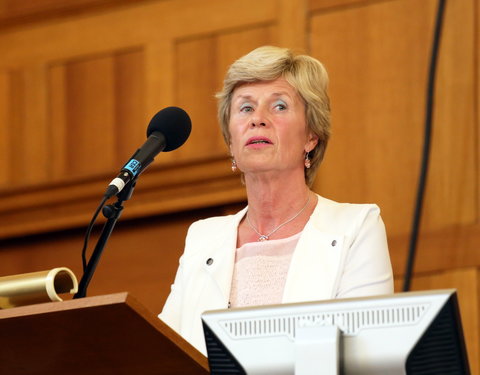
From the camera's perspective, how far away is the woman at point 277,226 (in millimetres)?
3062

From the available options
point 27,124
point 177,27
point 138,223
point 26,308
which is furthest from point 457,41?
point 26,308

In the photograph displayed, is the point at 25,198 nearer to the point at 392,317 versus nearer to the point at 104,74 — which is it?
the point at 104,74

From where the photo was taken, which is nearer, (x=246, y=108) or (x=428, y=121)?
(x=246, y=108)

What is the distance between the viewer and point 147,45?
18.0ft

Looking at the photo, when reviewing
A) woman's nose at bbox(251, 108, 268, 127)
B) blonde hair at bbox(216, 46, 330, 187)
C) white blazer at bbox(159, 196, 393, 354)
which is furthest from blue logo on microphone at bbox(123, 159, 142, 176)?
blonde hair at bbox(216, 46, 330, 187)

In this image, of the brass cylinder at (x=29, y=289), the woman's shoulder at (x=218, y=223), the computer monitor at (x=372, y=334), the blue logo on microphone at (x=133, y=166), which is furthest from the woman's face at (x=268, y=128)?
the computer monitor at (x=372, y=334)

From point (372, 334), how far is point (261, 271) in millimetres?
1166

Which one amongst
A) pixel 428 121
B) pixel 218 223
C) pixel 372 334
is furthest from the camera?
pixel 428 121

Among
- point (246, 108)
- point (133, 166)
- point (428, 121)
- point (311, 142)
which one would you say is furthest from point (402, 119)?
point (133, 166)

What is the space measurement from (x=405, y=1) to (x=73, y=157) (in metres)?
1.74

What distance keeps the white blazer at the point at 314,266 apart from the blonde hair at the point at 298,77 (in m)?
0.22

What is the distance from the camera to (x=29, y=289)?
2512 mm

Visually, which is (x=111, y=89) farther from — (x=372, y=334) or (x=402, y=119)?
(x=372, y=334)

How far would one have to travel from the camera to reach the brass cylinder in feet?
8.18
